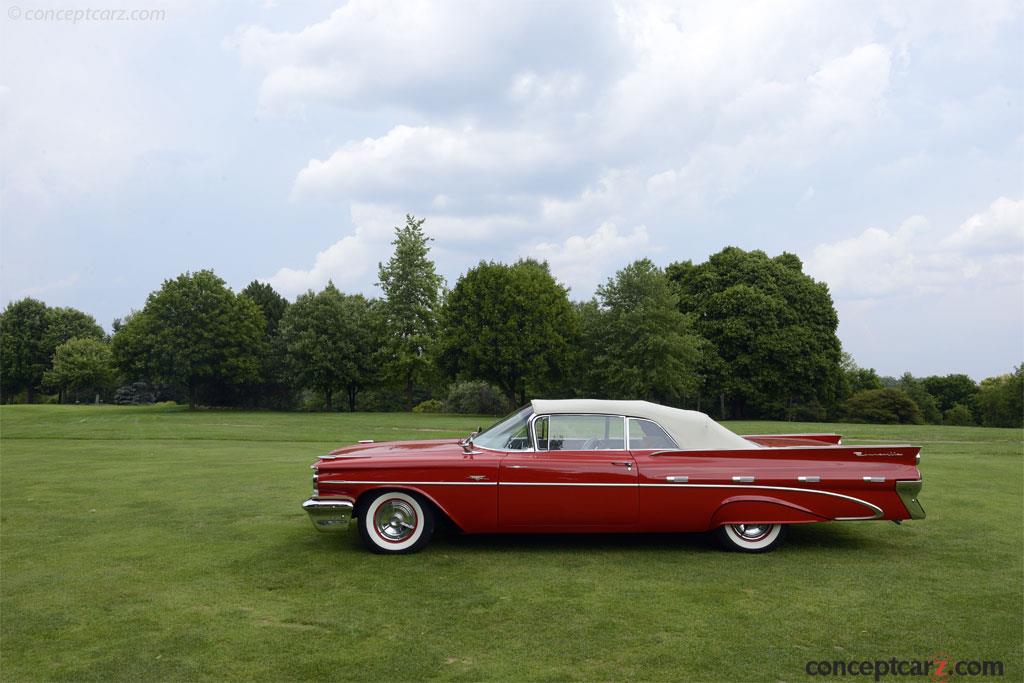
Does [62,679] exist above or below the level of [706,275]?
below

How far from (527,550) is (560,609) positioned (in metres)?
1.76

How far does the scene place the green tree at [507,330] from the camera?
45344 mm

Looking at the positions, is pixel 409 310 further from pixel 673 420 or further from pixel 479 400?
pixel 673 420

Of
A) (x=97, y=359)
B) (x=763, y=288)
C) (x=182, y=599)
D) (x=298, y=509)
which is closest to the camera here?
(x=182, y=599)

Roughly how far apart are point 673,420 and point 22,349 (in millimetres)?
80261

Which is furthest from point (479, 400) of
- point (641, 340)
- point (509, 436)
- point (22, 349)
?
point (509, 436)

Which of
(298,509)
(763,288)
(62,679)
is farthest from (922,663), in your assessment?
(763,288)

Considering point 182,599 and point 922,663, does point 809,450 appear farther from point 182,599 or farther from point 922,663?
point 182,599

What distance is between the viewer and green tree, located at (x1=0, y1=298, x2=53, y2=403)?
229ft

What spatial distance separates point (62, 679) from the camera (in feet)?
13.6

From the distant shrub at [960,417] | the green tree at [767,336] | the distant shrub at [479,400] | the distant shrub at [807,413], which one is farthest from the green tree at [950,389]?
the distant shrub at [479,400]

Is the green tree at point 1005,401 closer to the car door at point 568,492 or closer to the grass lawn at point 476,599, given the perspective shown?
the grass lawn at point 476,599

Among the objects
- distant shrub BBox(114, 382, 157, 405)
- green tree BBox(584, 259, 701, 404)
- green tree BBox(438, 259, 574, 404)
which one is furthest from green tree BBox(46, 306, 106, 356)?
green tree BBox(584, 259, 701, 404)

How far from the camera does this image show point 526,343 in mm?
45094
